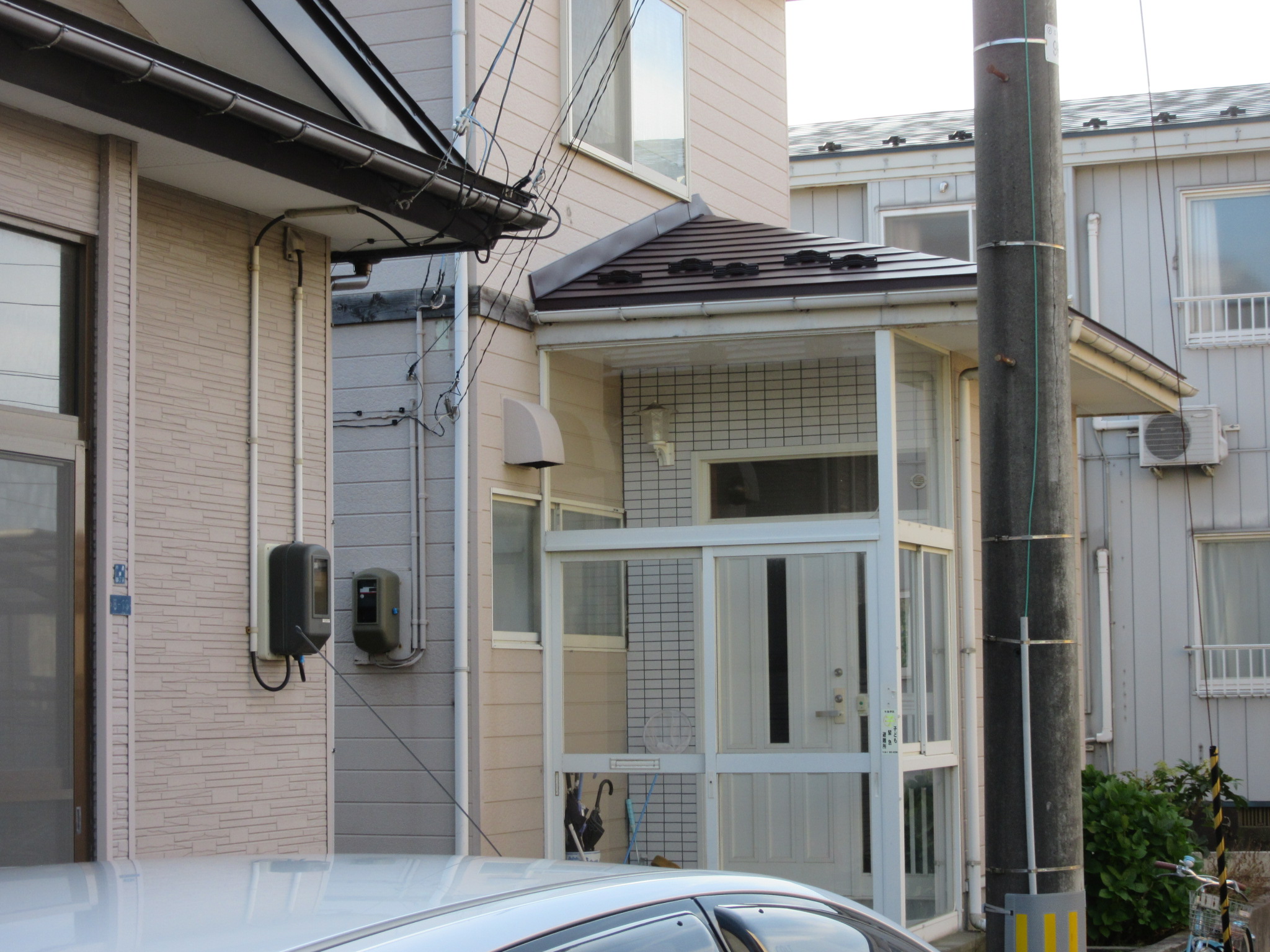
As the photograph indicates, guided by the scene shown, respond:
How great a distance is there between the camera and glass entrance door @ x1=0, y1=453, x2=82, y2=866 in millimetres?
5434

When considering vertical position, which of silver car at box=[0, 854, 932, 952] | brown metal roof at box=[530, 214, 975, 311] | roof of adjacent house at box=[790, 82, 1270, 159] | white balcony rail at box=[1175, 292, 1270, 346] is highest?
roof of adjacent house at box=[790, 82, 1270, 159]

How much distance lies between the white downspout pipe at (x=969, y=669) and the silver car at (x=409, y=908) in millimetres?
6783

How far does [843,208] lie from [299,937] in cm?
1643

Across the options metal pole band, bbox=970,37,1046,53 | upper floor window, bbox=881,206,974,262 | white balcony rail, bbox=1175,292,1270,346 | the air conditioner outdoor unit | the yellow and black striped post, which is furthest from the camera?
upper floor window, bbox=881,206,974,262

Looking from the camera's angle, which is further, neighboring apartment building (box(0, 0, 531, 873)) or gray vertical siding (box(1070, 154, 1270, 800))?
gray vertical siding (box(1070, 154, 1270, 800))

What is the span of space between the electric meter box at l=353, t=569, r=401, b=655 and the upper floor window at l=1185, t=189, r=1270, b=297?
10.9 m

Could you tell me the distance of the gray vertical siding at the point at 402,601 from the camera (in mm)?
8914

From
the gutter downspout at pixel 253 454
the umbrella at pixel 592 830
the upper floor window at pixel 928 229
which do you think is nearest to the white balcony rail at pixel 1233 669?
the upper floor window at pixel 928 229

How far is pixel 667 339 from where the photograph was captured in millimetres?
9297

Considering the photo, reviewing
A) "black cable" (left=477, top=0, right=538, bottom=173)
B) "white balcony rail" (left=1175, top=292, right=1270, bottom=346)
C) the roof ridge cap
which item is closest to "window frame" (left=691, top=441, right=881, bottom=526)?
the roof ridge cap

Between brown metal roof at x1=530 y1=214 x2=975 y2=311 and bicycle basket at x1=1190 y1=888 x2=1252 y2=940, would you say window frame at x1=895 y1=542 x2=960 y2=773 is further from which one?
bicycle basket at x1=1190 y1=888 x2=1252 y2=940

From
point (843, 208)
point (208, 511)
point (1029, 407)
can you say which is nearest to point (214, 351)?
point (208, 511)

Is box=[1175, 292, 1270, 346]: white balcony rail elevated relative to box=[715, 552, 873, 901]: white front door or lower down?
elevated

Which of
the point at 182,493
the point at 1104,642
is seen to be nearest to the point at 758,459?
the point at 182,493
